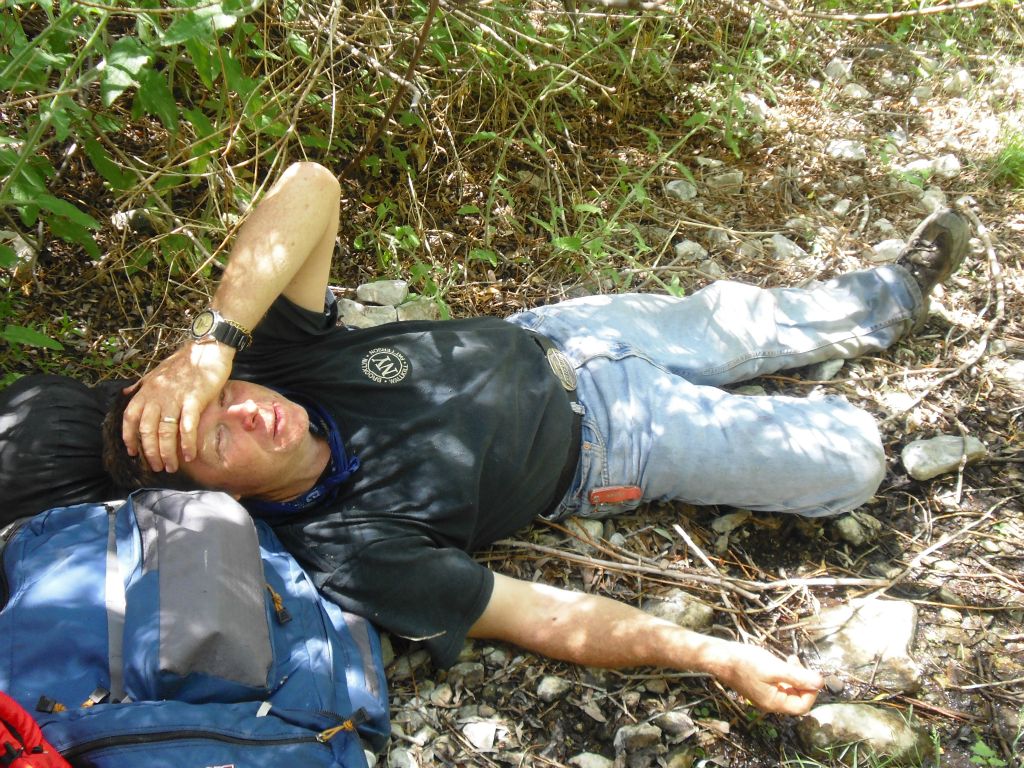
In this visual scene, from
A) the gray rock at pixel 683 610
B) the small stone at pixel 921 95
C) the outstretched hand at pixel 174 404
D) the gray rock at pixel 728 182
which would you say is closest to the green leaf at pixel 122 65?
the outstretched hand at pixel 174 404

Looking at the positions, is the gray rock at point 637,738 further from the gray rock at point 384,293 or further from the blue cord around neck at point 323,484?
the gray rock at point 384,293

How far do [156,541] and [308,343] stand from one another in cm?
76

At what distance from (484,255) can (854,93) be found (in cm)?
234

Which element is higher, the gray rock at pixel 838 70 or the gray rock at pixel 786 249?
the gray rock at pixel 838 70

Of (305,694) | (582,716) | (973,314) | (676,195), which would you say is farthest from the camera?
(676,195)

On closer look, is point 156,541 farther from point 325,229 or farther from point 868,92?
point 868,92

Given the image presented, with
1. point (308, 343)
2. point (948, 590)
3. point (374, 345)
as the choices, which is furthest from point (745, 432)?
point (308, 343)

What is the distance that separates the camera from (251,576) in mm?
1773

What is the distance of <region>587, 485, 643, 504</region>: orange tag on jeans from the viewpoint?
235 cm

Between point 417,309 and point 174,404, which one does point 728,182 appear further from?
point 174,404

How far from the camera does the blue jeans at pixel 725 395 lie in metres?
2.34

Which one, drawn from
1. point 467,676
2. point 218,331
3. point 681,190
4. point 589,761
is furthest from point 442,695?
point 681,190

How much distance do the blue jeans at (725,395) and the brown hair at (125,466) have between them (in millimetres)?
1117

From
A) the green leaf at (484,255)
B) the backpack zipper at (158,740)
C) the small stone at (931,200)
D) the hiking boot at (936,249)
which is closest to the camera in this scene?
the backpack zipper at (158,740)
